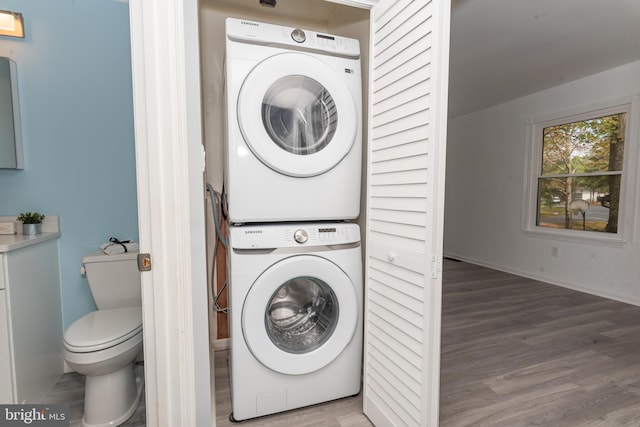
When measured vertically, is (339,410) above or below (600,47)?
below

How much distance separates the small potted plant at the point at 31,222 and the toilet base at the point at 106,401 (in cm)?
87

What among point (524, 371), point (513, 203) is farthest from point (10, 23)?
point (513, 203)

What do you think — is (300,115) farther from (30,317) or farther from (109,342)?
(30,317)

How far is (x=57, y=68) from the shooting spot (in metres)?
1.89

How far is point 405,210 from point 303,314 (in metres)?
0.79

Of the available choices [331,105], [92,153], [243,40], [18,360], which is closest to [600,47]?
[331,105]

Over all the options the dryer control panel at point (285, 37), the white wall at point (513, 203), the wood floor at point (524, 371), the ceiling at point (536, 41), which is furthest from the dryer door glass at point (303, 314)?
the white wall at point (513, 203)

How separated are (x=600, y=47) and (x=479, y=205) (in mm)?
2530

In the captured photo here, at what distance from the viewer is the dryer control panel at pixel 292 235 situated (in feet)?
4.75

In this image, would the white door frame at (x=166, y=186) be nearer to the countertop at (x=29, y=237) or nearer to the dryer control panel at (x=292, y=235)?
the dryer control panel at (x=292, y=235)

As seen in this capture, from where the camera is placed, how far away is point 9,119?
71.9 inches

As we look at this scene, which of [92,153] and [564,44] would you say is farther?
[564,44]

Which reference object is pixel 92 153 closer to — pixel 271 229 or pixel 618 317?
pixel 271 229

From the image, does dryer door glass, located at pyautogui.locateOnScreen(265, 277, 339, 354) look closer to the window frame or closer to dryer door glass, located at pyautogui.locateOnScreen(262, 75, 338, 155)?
dryer door glass, located at pyautogui.locateOnScreen(262, 75, 338, 155)
